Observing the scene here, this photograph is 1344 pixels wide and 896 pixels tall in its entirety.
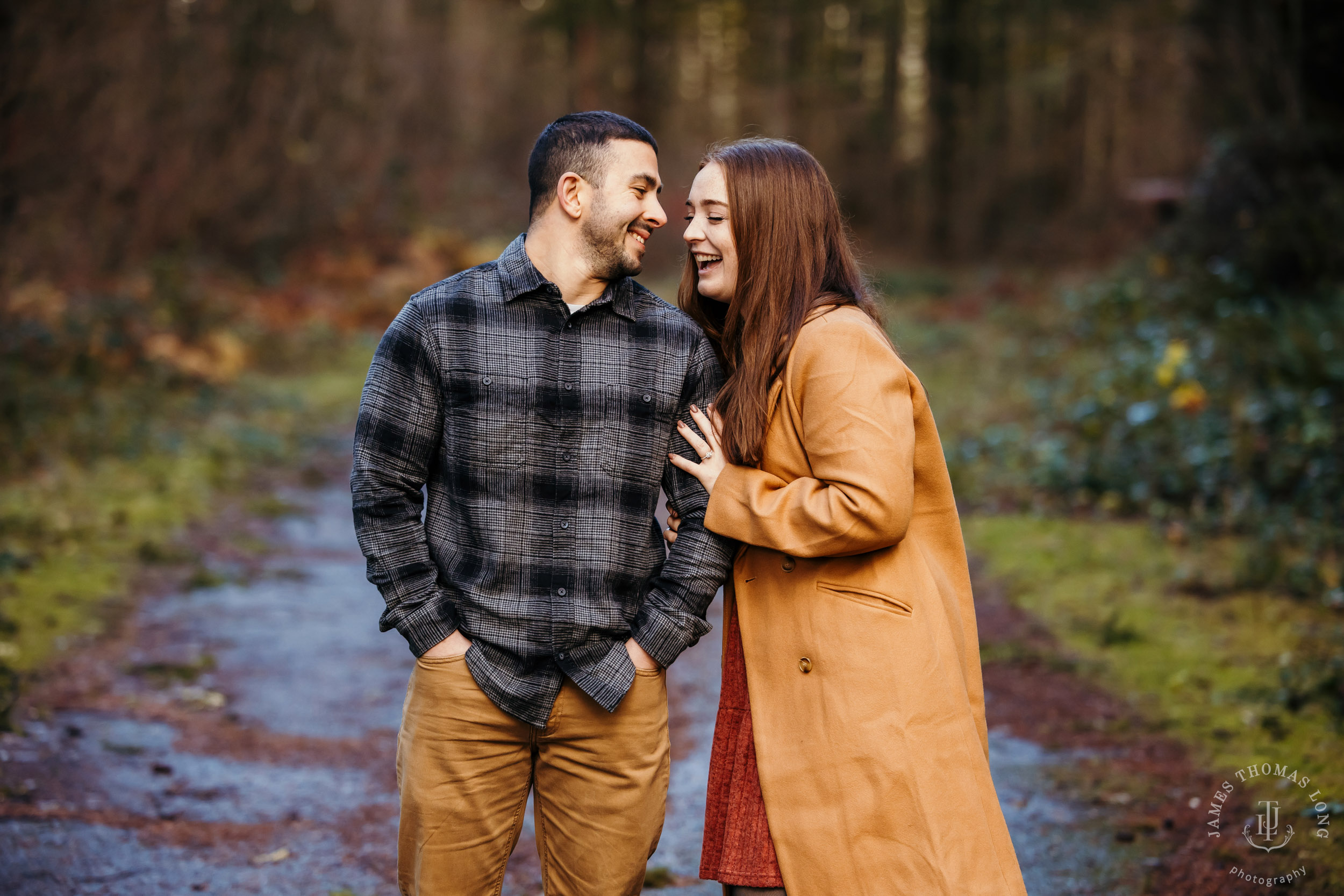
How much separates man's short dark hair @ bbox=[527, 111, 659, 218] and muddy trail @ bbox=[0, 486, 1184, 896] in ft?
5.97

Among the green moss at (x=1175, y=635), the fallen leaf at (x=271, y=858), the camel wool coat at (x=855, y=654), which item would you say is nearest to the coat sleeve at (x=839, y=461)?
the camel wool coat at (x=855, y=654)

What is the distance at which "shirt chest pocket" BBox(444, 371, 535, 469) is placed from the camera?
2.83 m

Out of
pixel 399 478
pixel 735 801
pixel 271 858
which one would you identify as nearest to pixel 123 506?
pixel 271 858

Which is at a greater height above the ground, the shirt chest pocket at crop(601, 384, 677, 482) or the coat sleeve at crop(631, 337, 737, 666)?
the shirt chest pocket at crop(601, 384, 677, 482)

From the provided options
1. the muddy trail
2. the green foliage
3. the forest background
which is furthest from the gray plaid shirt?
the green foliage

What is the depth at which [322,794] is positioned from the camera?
15.5ft

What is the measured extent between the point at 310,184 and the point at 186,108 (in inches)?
159

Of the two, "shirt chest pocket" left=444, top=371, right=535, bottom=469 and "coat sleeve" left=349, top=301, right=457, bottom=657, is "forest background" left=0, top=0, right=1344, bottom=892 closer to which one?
"shirt chest pocket" left=444, top=371, right=535, bottom=469

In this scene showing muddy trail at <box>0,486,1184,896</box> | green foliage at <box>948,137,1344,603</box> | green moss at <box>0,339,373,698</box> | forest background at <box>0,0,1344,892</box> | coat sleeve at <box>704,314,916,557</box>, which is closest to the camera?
coat sleeve at <box>704,314,916,557</box>

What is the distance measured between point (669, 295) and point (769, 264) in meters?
19.0

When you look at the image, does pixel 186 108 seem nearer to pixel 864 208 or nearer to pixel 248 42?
pixel 248 42

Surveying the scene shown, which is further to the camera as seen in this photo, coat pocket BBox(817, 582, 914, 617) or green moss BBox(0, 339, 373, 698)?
green moss BBox(0, 339, 373, 698)

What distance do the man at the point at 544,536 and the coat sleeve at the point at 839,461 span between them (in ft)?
0.65

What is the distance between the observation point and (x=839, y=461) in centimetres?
264
